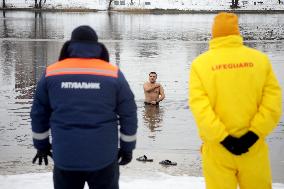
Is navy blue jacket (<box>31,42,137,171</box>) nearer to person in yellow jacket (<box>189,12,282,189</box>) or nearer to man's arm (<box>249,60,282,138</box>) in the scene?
person in yellow jacket (<box>189,12,282,189</box>)

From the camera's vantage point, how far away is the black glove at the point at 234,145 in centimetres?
310

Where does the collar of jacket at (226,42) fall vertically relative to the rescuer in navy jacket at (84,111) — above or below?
above

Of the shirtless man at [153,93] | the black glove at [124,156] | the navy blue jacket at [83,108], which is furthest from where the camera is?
the shirtless man at [153,93]

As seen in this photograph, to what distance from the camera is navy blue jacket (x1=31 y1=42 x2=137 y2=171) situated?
3033mm

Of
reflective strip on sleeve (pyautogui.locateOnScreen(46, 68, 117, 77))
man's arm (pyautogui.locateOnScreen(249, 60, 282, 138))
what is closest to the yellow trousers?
man's arm (pyautogui.locateOnScreen(249, 60, 282, 138))

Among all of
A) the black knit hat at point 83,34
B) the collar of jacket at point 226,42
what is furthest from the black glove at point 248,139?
the black knit hat at point 83,34

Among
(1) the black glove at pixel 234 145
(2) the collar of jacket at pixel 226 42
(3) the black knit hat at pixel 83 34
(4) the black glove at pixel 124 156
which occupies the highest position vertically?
(3) the black knit hat at pixel 83 34

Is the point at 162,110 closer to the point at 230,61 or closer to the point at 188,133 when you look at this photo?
the point at 188,133

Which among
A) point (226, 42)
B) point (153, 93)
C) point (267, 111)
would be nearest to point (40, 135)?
point (226, 42)

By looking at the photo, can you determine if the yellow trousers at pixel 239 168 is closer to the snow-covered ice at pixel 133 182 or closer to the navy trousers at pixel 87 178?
the navy trousers at pixel 87 178

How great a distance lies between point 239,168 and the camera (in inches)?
125

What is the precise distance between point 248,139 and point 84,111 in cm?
118

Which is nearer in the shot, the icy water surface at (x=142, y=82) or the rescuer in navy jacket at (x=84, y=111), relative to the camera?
the rescuer in navy jacket at (x=84, y=111)

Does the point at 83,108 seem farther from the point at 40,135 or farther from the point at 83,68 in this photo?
the point at 40,135
